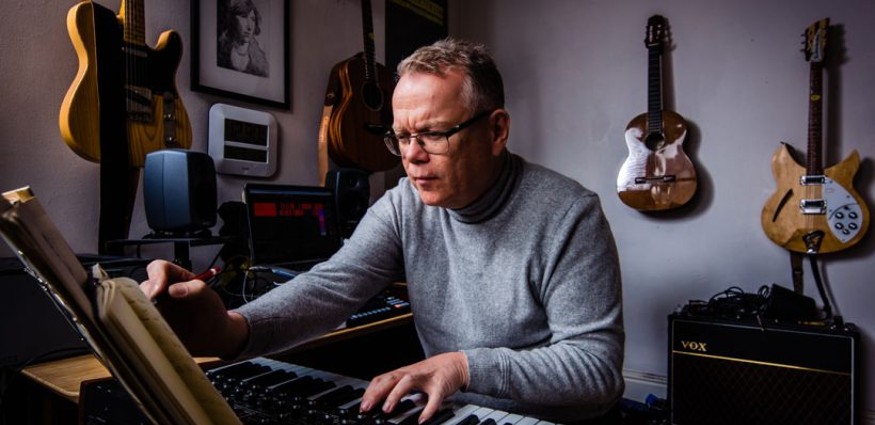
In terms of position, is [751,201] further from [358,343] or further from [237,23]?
[237,23]

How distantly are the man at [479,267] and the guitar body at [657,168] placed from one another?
1.59 m

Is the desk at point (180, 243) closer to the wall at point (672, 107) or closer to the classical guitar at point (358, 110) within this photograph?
the wall at point (672, 107)

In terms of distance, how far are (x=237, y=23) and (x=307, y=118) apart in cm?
46

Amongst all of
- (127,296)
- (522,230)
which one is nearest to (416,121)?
(522,230)

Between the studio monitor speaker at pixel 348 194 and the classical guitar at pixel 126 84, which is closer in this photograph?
the classical guitar at pixel 126 84

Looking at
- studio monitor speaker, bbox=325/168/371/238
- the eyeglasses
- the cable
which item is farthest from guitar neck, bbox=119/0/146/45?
the cable

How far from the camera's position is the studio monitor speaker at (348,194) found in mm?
1997

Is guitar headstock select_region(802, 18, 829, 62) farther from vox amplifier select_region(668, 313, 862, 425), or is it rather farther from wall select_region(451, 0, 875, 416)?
vox amplifier select_region(668, 313, 862, 425)

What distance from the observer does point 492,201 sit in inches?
47.4

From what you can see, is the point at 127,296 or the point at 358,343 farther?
the point at 358,343

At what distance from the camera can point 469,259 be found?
3.93 feet

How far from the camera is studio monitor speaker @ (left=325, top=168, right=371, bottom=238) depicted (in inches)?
78.6

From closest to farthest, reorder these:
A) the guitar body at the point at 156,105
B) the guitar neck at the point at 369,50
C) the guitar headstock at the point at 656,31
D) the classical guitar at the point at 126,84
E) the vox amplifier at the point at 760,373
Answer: the classical guitar at the point at 126,84 < the guitar body at the point at 156,105 < the vox amplifier at the point at 760,373 < the guitar neck at the point at 369,50 < the guitar headstock at the point at 656,31

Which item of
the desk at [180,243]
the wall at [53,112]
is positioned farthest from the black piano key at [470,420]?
the wall at [53,112]
